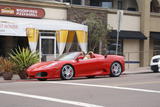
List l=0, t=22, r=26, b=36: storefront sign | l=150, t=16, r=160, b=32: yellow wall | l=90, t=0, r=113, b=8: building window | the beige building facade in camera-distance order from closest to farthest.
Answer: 1. l=0, t=22, r=26, b=36: storefront sign
2. the beige building facade
3. l=150, t=16, r=160, b=32: yellow wall
4. l=90, t=0, r=113, b=8: building window

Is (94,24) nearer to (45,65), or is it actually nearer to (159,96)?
(45,65)

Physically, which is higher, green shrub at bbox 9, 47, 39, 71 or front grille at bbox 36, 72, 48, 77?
green shrub at bbox 9, 47, 39, 71

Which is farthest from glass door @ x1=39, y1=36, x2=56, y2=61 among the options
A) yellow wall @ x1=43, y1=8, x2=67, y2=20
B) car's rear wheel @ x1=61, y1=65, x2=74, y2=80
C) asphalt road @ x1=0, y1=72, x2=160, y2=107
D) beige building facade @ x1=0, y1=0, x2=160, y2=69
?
asphalt road @ x1=0, y1=72, x2=160, y2=107

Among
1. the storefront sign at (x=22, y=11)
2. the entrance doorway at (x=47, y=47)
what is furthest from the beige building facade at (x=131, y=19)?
the entrance doorway at (x=47, y=47)

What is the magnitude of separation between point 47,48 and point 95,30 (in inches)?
137

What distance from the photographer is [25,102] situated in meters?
9.41

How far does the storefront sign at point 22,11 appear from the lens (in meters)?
21.9

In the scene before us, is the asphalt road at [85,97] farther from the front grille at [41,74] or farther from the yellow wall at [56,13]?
the yellow wall at [56,13]

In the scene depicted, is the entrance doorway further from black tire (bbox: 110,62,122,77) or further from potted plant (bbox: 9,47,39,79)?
black tire (bbox: 110,62,122,77)

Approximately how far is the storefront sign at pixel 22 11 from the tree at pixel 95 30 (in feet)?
10.4

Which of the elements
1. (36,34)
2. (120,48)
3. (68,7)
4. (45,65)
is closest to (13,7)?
(36,34)

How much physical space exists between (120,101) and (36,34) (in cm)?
1240

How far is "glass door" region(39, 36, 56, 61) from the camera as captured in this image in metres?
22.7

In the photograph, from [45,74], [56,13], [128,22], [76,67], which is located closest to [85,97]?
[45,74]
